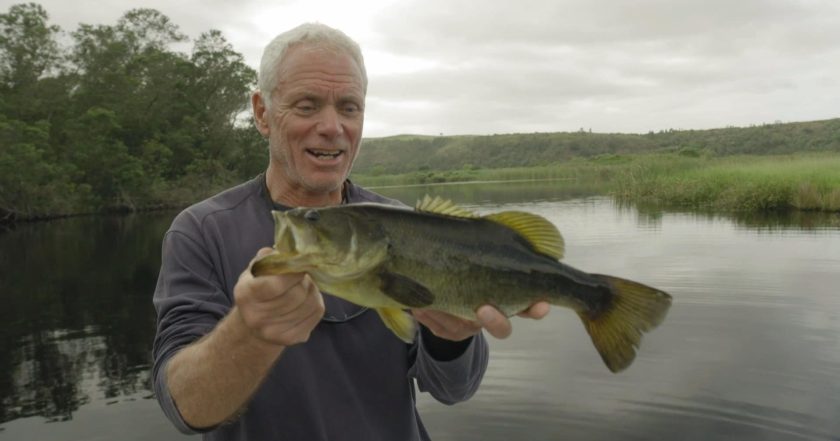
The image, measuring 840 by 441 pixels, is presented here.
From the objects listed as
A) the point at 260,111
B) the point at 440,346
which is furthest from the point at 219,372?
the point at 260,111

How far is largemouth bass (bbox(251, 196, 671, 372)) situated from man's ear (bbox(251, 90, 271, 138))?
1.19 metres

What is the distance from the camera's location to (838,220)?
2230cm

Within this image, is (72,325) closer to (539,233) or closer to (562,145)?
(539,233)

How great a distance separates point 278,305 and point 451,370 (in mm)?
1244

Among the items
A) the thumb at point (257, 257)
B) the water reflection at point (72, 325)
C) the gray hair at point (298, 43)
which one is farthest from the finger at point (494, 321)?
the water reflection at point (72, 325)

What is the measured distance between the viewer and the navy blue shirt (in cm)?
277

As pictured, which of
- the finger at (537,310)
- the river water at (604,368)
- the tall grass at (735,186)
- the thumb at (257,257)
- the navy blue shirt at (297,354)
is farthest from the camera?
the tall grass at (735,186)

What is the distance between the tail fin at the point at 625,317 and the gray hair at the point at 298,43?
168cm

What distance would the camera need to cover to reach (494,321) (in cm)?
255

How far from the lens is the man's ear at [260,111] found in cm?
343

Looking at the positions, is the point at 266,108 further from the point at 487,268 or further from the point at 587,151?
the point at 587,151

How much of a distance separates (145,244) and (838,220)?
27551 mm

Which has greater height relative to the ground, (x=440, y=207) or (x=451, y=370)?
(x=440, y=207)

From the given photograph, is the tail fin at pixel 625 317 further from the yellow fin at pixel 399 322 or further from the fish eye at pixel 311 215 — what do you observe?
the fish eye at pixel 311 215
